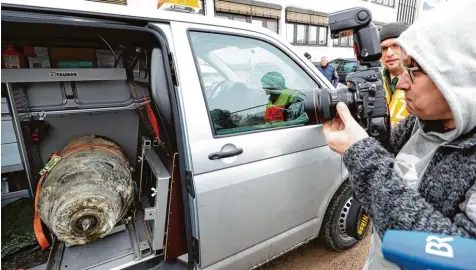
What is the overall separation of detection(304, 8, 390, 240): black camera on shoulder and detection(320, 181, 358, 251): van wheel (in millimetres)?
1010

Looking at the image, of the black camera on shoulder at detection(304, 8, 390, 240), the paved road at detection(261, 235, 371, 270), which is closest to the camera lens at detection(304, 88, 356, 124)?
the black camera on shoulder at detection(304, 8, 390, 240)

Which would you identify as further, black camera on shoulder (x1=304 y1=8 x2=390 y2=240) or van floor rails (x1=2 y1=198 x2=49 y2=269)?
van floor rails (x1=2 y1=198 x2=49 y2=269)

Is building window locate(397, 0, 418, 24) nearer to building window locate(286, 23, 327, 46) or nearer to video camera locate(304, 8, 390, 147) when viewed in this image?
building window locate(286, 23, 327, 46)

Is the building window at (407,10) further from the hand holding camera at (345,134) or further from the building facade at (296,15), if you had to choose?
the hand holding camera at (345,134)

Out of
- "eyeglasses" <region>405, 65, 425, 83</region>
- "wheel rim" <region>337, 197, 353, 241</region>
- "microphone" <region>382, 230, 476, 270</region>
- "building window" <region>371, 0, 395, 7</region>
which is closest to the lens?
"microphone" <region>382, 230, 476, 270</region>

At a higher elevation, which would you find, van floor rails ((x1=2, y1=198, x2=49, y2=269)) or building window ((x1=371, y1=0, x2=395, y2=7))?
building window ((x1=371, y1=0, x2=395, y2=7))

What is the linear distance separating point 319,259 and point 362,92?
5.62ft

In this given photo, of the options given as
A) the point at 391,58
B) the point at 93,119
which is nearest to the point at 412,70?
the point at 391,58

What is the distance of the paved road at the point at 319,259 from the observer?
7.18 ft

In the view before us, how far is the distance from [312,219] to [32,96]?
2336 mm

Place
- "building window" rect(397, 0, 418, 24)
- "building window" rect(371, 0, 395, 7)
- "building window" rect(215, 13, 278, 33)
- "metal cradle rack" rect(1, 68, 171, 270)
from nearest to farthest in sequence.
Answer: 1. "metal cradle rack" rect(1, 68, 171, 270)
2. "building window" rect(215, 13, 278, 33)
3. "building window" rect(371, 0, 395, 7)
4. "building window" rect(397, 0, 418, 24)

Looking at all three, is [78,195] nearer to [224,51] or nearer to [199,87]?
[199,87]

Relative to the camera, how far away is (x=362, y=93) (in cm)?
112

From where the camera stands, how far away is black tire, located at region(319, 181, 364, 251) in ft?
6.81
